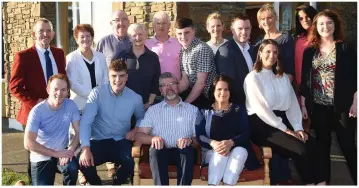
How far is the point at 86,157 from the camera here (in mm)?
3955

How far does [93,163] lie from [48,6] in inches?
191

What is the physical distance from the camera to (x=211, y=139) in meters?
3.93

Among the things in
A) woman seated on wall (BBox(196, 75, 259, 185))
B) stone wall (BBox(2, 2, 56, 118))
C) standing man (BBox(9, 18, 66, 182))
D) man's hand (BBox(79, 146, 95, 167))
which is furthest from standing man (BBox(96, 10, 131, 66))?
stone wall (BBox(2, 2, 56, 118))

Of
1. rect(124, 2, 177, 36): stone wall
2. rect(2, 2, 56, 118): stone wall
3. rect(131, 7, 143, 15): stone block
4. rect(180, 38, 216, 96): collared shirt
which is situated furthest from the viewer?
rect(2, 2, 56, 118): stone wall

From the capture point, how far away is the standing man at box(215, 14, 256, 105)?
168 inches

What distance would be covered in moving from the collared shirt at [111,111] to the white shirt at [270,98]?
103cm

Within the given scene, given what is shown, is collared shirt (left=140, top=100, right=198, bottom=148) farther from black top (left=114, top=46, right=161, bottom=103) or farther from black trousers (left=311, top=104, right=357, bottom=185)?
black trousers (left=311, top=104, right=357, bottom=185)

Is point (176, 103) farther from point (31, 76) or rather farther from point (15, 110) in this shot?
point (15, 110)

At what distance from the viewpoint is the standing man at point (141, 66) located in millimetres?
4461

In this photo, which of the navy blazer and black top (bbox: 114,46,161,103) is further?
black top (bbox: 114,46,161,103)

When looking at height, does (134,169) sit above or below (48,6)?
below

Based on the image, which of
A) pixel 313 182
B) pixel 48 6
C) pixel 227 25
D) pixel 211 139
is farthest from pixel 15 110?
pixel 313 182

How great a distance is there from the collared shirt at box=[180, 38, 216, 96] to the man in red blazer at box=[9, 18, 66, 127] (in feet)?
4.18

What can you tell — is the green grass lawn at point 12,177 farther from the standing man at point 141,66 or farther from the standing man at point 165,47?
the standing man at point 165,47
